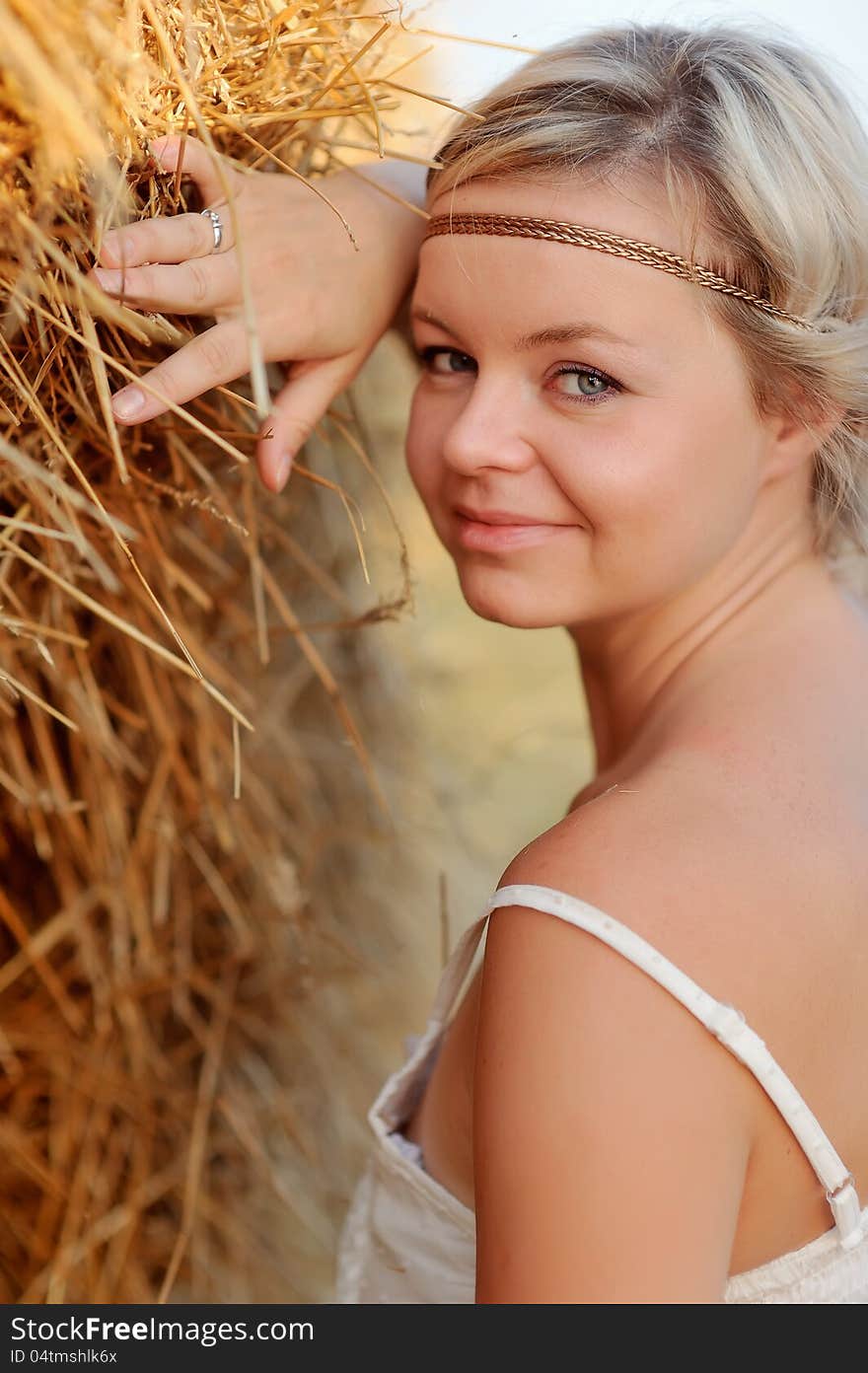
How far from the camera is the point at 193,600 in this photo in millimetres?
1358

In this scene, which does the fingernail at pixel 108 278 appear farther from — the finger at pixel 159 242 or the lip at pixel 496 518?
the lip at pixel 496 518

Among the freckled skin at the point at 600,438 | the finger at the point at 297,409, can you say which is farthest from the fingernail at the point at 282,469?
the freckled skin at the point at 600,438

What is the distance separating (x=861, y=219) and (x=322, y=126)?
0.48 metres

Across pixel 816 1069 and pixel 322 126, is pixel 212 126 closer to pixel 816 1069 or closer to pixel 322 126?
pixel 322 126

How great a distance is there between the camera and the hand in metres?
0.83

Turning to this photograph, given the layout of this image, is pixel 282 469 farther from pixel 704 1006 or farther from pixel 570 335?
pixel 704 1006

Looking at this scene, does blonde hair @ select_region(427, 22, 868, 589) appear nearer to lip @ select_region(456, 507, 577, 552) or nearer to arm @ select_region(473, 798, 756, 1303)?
lip @ select_region(456, 507, 577, 552)

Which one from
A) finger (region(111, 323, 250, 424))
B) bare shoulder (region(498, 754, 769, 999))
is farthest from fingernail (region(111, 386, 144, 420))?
bare shoulder (region(498, 754, 769, 999))

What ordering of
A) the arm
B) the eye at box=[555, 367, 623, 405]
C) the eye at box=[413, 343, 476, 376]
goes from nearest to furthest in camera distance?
the arm < the eye at box=[555, 367, 623, 405] < the eye at box=[413, 343, 476, 376]

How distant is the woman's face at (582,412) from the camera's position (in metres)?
0.89

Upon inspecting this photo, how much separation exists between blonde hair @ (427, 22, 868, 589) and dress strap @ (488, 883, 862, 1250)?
1.47 ft

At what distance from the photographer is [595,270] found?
884 millimetres

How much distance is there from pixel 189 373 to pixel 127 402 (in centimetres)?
6
